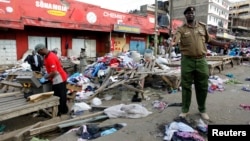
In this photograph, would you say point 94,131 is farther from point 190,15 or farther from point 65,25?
point 65,25

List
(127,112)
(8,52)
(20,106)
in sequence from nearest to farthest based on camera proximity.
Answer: (20,106) < (127,112) < (8,52)

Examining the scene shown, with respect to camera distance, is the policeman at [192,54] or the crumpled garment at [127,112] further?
the crumpled garment at [127,112]

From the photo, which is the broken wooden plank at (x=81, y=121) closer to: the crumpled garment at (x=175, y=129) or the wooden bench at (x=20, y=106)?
the wooden bench at (x=20, y=106)

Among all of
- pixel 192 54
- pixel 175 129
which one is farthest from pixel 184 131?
pixel 192 54

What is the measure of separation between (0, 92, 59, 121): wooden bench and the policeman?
2733mm

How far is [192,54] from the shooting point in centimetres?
369

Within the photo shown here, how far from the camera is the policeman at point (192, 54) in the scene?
12.1 feet

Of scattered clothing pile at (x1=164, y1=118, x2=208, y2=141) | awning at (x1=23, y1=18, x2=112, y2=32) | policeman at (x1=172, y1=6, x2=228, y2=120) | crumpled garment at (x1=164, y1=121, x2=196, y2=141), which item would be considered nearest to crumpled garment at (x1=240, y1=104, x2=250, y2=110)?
policeman at (x1=172, y1=6, x2=228, y2=120)

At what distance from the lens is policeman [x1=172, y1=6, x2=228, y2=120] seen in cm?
369

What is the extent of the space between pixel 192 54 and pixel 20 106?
10.9 feet

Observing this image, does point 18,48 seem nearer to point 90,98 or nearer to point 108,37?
point 108,37

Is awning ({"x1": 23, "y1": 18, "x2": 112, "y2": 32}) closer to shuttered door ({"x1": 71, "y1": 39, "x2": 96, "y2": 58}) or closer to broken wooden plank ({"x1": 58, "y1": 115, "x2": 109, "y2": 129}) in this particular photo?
shuttered door ({"x1": 71, "y1": 39, "x2": 96, "y2": 58})

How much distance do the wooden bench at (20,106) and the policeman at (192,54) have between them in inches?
108

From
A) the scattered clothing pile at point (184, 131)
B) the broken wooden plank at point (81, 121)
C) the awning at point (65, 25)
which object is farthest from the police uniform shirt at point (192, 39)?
the awning at point (65, 25)
